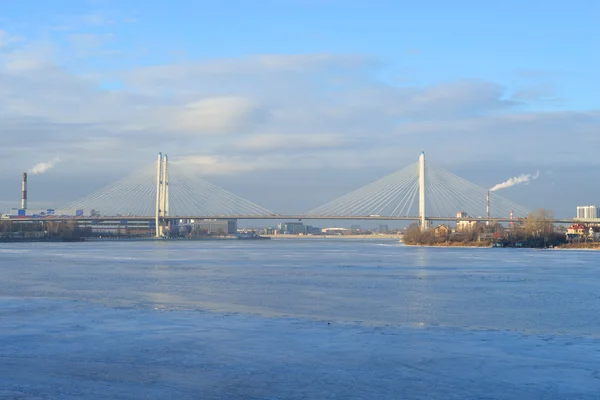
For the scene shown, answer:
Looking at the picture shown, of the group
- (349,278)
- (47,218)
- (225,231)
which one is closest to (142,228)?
(225,231)

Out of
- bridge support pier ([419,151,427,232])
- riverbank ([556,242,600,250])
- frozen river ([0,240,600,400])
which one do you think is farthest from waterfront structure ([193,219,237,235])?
frozen river ([0,240,600,400])

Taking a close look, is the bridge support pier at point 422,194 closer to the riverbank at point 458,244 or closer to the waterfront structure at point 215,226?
the riverbank at point 458,244

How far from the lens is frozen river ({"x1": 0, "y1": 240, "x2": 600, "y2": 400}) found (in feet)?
22.7

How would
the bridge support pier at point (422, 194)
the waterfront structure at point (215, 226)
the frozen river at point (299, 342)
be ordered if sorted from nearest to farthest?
the frozen river at point (299, 342) → the bridge support pier at point (422, 194) → the waterfront structure at point (215, 226)

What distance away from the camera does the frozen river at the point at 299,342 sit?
22.7 ft

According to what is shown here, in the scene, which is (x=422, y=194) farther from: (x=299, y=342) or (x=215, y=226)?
(x=215, y=226)

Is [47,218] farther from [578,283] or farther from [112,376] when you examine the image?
[112,376]

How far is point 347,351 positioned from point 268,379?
5.37ft

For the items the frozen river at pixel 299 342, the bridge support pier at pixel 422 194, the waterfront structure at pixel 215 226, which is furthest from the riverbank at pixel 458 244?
the waterfront structure at pixel 215 226

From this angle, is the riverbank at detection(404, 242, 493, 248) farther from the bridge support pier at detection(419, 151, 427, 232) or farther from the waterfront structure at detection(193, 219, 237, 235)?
the waterfront structure at detection(193, 219, 237, 235)

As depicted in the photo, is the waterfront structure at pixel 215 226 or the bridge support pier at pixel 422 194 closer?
the bridge support pier at pixel 422 194

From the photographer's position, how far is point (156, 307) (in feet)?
41.9

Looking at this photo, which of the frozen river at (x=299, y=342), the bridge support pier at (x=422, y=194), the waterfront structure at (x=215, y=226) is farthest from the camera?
the waterfront structure at (x=215, y=226)

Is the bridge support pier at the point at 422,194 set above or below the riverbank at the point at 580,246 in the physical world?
above
